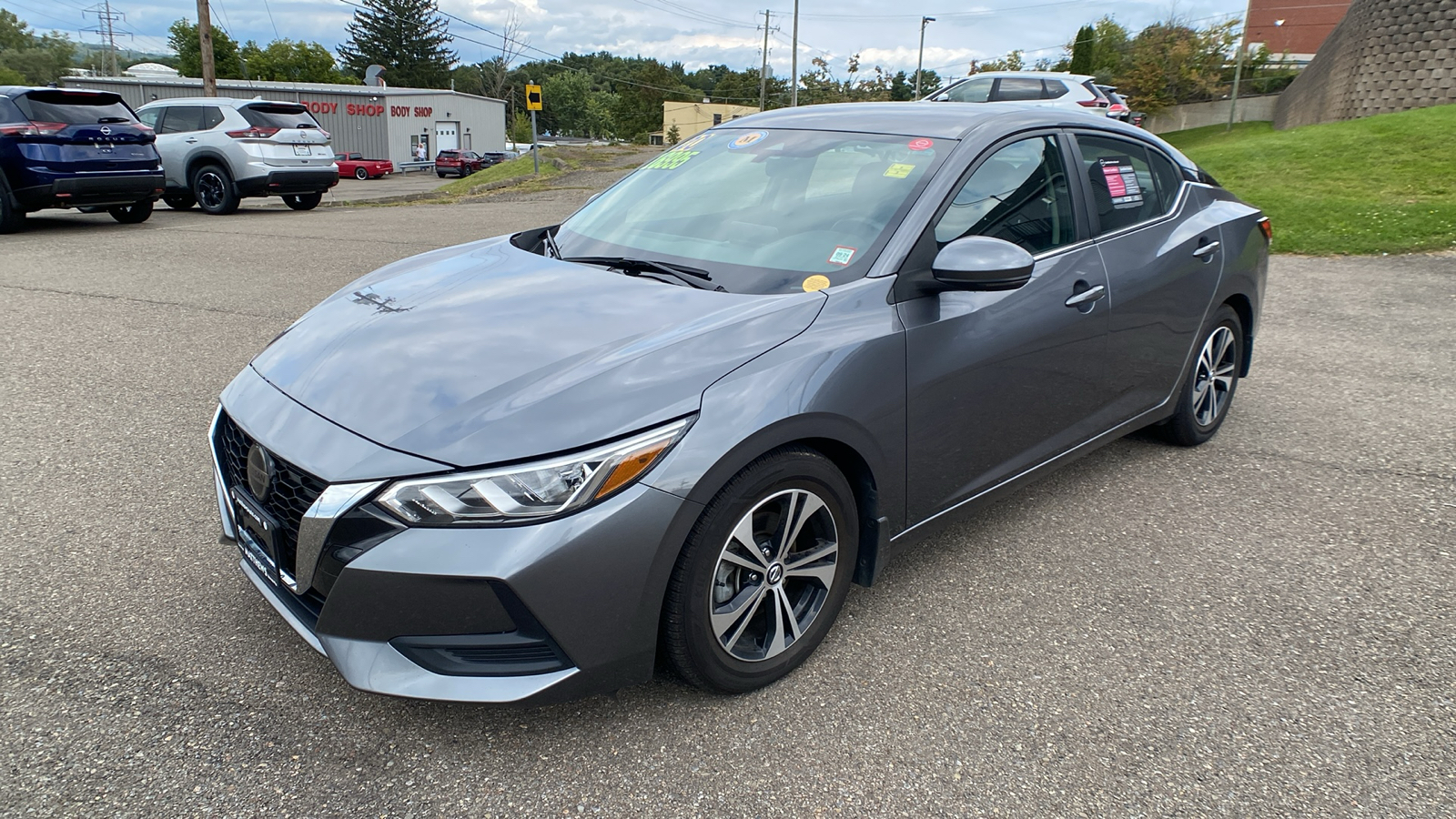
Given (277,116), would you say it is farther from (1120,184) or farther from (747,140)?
(1120,184)

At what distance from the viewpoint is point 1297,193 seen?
13227 mm

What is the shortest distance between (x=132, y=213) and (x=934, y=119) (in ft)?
45.5

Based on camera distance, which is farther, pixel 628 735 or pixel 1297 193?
pixel 1297 193

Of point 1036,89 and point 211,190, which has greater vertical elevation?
point 1036,89

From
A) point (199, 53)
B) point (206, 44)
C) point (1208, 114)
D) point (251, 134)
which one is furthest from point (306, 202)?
point (199, 53)

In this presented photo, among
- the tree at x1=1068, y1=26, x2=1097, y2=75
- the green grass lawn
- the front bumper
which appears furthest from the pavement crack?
the tree at x1=1068, y1=26, x2=1097, y2=75

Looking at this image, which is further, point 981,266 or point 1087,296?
point 1087,296

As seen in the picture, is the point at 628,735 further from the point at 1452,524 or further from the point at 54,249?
the point at 54,249

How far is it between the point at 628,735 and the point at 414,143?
6013 cm

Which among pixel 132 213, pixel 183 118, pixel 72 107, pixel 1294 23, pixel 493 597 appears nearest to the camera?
pixel 493 597

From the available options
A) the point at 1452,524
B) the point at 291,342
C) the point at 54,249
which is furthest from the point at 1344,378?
the point at 54,249

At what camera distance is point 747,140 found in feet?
12.2

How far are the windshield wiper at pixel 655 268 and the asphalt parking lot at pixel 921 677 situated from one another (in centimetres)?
118

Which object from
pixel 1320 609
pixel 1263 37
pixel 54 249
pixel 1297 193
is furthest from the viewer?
pixel 1263 37
